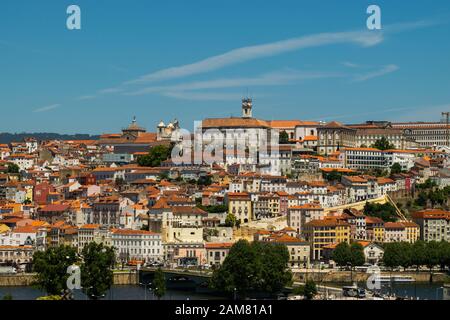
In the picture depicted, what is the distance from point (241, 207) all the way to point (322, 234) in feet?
7.25

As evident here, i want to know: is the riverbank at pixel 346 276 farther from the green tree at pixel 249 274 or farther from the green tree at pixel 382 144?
the green tree at pixel 382 144

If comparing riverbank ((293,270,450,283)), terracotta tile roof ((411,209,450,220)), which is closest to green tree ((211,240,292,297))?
riverbank ((293,270,450,283))

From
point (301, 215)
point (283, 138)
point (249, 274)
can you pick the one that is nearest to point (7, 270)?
point (249, 274)

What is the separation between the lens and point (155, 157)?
32.1m

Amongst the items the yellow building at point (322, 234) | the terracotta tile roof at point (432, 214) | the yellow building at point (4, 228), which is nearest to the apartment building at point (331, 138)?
the terracotta tile roof at point (432, 214)

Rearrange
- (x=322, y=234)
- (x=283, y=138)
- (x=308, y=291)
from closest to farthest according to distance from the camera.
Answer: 1. (x=308, y=291)
2. (x=322, y=234)
3. (x=283, y=138)

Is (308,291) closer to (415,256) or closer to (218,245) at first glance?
(218,245)

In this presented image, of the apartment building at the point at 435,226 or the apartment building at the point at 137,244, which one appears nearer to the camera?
the apartment building at the point at 137,244

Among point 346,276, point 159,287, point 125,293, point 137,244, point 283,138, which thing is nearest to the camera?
point 159,287

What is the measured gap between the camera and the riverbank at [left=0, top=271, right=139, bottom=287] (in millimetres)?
20531

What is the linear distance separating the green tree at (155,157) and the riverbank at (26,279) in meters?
11.0

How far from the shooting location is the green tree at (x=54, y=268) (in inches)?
644

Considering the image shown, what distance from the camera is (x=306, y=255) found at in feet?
74.0

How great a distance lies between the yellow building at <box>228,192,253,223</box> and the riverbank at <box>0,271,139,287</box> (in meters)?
4.37
